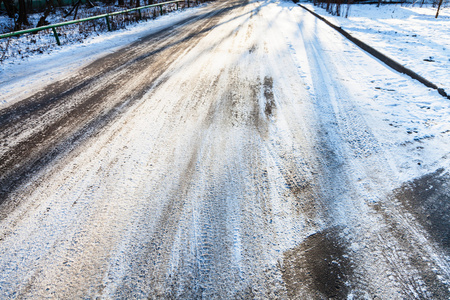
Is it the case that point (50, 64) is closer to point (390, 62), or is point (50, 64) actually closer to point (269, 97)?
point (269, 97)

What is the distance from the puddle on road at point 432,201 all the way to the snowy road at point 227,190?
0.05 feet

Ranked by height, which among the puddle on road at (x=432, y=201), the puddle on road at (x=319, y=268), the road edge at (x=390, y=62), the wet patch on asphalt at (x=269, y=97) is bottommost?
the puddle on road at (x=319, y=268)

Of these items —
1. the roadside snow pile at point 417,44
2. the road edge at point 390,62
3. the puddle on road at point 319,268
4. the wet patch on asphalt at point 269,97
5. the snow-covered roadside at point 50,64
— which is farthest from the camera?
the roadside snow pile at point 417,44

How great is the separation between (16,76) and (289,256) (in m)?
7.25

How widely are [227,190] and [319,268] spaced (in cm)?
116

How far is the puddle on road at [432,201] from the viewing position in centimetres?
212

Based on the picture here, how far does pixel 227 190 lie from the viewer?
2572mm

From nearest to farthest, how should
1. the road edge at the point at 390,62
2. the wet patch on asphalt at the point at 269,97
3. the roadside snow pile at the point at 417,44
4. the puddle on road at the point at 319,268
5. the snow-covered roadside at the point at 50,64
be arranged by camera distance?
1. the puddle on road at the point at 319,268
2. the wet patch on asphalt at the point at 269,97
3. the road edge at the point at 390,62
4. the snow-covered roadside at the point at 50,64
5. the roadside snow pile at the point at 417,44

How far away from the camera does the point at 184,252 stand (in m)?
2.00

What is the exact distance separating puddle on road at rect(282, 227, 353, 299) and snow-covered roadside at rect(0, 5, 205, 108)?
5619mm

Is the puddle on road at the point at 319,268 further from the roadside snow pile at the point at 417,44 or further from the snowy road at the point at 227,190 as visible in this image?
the roadside snow pile at the point at 417,44

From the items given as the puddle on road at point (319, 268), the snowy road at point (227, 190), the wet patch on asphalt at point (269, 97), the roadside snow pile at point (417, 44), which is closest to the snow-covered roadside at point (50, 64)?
the snowy road at point (227, 190)

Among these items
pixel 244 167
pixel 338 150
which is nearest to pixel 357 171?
pixel 338 150

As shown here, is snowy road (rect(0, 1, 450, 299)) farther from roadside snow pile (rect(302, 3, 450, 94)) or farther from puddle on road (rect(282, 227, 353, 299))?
roadside snow pile (rect(302, 3, 450, 94))
